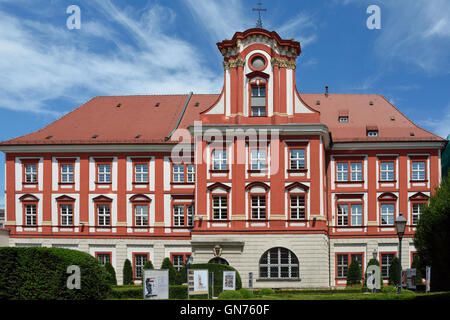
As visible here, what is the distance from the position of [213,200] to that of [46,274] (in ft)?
65.3

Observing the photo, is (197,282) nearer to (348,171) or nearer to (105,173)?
(105,173)

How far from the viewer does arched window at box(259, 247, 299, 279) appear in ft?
148

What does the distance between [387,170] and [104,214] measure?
2326 cm

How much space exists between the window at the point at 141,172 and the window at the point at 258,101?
1120 cm

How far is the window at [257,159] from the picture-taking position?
152ft

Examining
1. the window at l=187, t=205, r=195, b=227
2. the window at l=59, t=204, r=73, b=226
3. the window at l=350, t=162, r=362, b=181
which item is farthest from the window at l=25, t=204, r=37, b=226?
the window at l=350, t=162, r=362, b=181

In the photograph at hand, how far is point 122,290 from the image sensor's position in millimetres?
37594

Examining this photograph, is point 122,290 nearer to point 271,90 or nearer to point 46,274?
point 46,274

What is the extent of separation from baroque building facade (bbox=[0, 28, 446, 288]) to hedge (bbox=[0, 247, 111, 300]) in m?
18.9

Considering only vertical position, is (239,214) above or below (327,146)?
below

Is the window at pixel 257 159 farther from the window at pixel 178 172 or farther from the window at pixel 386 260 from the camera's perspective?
the window at pixel 386 260

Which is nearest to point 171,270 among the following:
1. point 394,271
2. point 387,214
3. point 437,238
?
point 394,271
